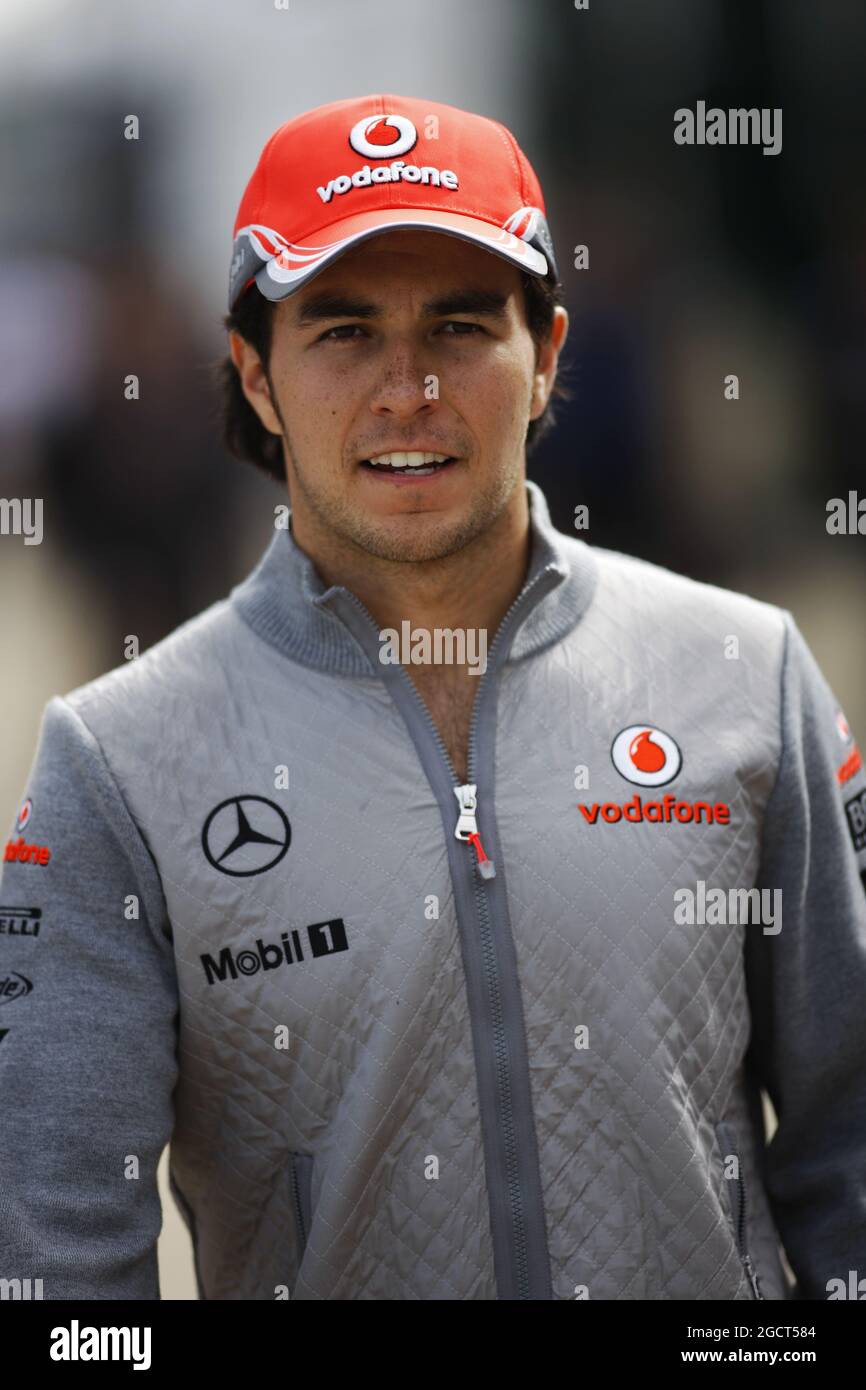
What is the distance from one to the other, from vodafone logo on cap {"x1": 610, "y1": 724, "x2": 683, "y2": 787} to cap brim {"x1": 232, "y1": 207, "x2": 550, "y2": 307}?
2.19 feet

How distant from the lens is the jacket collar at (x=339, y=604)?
7.41 feet

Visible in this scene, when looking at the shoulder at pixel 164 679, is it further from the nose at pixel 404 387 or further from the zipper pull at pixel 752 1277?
the zipper pull at pixel 752 1277

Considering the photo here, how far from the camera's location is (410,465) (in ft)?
7.19

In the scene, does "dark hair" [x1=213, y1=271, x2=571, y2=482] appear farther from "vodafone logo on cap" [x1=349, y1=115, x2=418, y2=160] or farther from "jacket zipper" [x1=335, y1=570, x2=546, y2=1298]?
"jacket zipper" [x1=335, y1=570, x2=546, y2=1298]

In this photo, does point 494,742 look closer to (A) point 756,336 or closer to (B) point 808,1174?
(B) point 808,1174

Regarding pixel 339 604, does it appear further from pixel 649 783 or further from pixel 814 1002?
pixel 814 1002

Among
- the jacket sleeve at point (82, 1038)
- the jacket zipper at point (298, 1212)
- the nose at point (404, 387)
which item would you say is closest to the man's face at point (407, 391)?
the nose at point (404, 387)

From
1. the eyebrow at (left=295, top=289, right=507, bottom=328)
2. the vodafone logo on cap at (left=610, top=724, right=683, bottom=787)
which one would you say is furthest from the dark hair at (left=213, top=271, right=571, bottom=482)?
the vodafone logo on cap at (left=610, top=724, right=683, bottom=787)

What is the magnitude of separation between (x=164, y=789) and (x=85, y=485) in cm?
490

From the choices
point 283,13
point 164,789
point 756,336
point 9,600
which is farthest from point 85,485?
point 164,789

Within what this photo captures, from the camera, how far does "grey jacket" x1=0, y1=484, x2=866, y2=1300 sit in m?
2.10

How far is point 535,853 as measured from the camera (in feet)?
7.07
